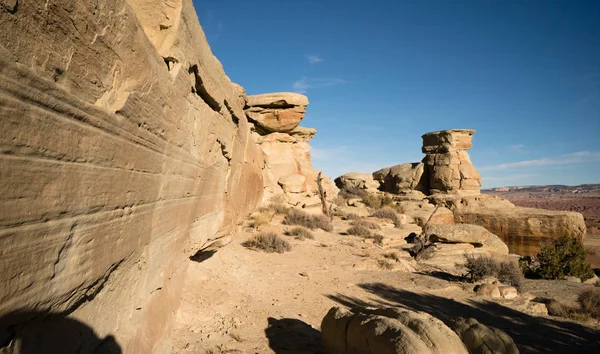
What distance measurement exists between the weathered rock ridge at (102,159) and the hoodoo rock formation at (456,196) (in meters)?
16.9

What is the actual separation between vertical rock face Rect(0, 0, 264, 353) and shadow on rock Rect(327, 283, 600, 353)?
Answer: 142 inches

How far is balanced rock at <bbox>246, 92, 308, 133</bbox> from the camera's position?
16.8 metres

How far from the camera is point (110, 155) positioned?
182cm

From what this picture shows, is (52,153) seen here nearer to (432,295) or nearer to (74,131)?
(74,131)

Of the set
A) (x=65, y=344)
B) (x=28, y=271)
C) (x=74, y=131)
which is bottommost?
(x=65, y=344)

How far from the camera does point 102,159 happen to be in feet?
5.73

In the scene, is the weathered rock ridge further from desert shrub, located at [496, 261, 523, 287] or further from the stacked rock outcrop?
the stacked rock outcrop

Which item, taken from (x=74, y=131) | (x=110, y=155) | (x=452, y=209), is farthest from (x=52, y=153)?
(x=452, y=209)

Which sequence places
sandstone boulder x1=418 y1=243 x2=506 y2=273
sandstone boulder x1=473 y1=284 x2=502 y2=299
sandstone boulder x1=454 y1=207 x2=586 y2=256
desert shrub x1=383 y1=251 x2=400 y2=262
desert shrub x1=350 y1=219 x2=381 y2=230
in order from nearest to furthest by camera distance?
sandstone boulder x1=473 y1=284 x2=502 y2=299 → desert shrub x1=383 y1=251 x2=400 y2=262 → sandstone boulder x1=418 y1=243 x2=506 y2=273 → desert shrub x1=350 y1=219 x2=381 y2=230 → sandstone boulder x1=454 y1=207 x2=586 y2=256

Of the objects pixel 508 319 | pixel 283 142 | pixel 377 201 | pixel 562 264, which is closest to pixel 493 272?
pixel 562 264

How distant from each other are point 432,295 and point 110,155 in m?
7.64

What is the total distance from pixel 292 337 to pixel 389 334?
1.97 meters

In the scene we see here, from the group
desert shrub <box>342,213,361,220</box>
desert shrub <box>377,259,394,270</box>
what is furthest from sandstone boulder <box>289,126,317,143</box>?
desert shrub <box>377,259,394,270</box>

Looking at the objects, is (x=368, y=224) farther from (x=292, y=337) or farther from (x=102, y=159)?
(x=102, y=159)
